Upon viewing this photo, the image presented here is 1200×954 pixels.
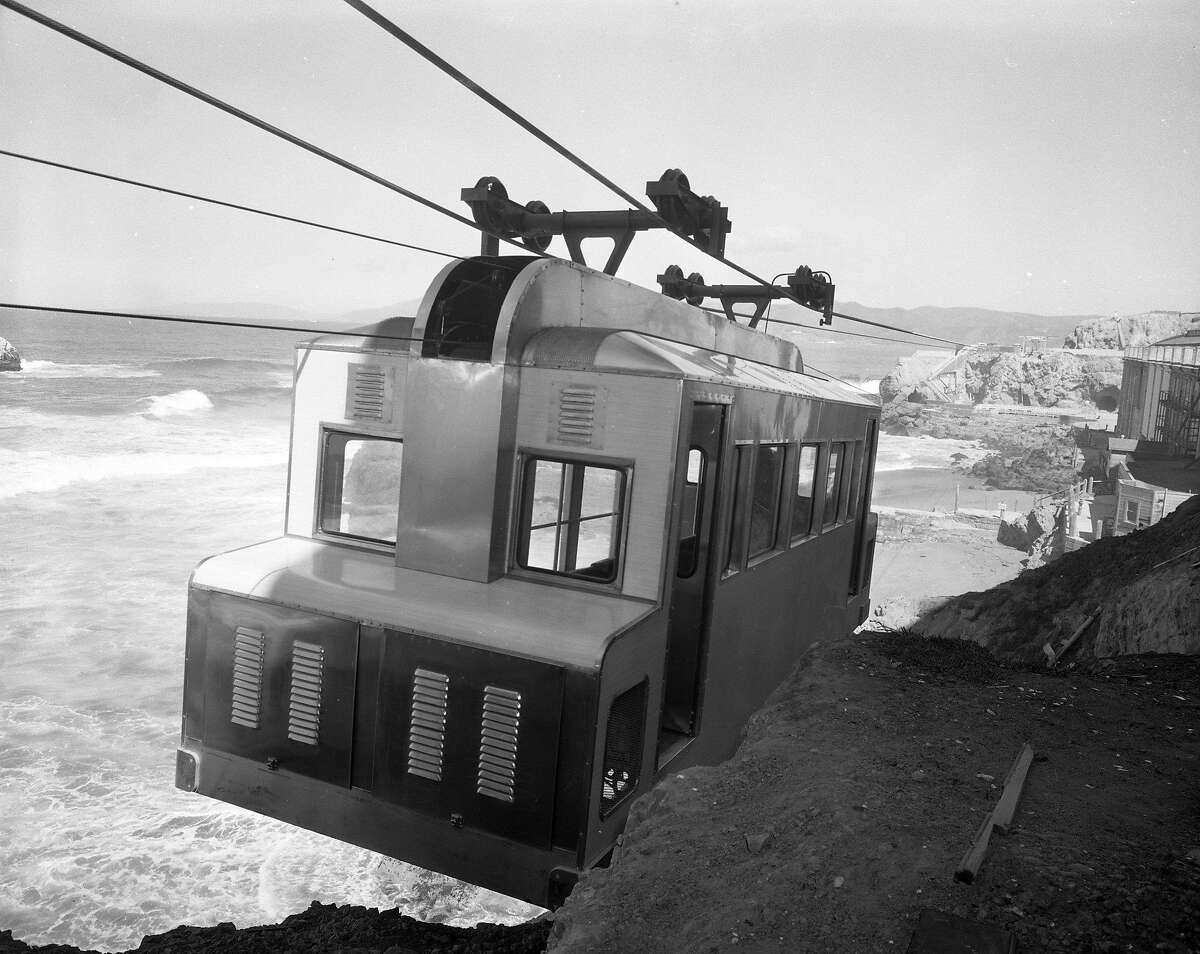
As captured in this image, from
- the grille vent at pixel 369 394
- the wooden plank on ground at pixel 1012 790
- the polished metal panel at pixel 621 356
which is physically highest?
the polished metal panel at pixel 621 356

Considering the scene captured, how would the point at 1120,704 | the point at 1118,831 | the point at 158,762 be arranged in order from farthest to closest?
the point at 158,762
the point at 1120,704
the point at 1118,831

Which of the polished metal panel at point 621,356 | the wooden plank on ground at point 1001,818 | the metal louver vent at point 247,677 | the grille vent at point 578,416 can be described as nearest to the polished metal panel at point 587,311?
the polished metal panel at point 621,356

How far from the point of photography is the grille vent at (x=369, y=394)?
605 centimetres

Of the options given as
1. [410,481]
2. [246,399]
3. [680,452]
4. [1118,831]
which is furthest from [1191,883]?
[246,399]

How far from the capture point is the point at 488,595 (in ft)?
17.2

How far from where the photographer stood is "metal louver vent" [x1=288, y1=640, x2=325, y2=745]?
5.25 metres

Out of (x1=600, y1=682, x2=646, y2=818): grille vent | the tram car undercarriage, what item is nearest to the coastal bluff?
the tram car undercarriage

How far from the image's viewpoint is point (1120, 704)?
6195mm

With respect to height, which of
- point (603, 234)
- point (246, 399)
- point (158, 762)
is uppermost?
point (603, 234)

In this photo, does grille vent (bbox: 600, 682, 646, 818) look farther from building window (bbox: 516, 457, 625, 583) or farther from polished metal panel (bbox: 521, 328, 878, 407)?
polished metal panel (bbox: 521, 328, 878, 407)

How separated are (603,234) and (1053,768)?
17.1 feet

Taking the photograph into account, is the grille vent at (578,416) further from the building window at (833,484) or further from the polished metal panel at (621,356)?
Result: the building window at (833,484)

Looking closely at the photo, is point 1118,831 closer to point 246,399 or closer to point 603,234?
point 603,234

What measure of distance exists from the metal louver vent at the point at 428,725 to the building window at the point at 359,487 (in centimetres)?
145
